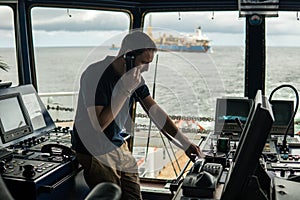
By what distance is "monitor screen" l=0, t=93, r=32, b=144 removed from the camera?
287cm

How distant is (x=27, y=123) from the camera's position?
3.12 metres

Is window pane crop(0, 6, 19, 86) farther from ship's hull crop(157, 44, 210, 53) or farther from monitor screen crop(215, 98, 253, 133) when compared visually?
monitor screen crop(215, 98, 253, 133)

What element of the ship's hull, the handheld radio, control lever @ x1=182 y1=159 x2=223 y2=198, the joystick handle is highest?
the ship's hull

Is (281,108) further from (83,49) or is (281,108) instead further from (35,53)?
(35,53)

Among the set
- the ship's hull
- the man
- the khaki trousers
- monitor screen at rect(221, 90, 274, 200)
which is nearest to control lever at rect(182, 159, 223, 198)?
monitor screen at rect(221, 90, 274, 200)

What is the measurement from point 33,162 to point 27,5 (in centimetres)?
172

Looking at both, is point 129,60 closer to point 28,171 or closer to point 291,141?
point 28,171

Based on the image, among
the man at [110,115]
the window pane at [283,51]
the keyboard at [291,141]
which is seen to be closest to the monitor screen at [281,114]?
the keyboard at [291,141]

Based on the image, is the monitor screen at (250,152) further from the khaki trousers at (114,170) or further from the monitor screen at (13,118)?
the monitor screen at (13,118)

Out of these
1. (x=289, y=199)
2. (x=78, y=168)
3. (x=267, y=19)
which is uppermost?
(x=267, y=19)

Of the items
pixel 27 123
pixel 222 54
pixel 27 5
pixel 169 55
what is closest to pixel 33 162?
pixel 27 123

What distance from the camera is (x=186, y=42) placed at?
357cm

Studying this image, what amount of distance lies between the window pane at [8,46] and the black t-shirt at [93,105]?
147 centimetres

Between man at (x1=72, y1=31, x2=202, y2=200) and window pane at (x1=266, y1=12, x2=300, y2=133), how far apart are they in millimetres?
1353
